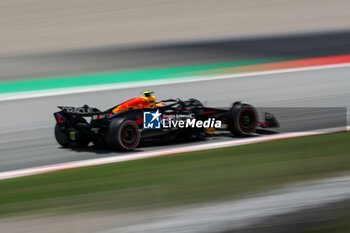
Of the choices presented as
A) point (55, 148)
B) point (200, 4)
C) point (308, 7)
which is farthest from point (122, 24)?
point (55, 148)

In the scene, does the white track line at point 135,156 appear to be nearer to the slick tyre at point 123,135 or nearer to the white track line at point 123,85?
the slick tyre at point 123,135

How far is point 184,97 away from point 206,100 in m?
0.56

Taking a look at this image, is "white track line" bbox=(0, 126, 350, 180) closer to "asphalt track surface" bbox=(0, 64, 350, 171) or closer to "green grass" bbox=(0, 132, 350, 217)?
"asphalt track surface" bbox=(0, 64, 350, 171)

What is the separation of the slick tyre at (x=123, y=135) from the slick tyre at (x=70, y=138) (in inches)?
24.7

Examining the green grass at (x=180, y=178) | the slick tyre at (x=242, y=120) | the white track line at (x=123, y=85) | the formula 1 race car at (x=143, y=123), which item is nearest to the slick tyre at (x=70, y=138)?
the formula 1 race car at (x=143, y=123)

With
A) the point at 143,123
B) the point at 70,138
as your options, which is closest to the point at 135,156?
the point at 143,123

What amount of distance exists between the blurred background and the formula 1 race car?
0.31m

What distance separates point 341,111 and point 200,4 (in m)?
13.2

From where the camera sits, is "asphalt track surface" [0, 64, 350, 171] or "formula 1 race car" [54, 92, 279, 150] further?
"asphalt track surface" [0, 64, 350, 171]

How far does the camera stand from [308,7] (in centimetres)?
2483

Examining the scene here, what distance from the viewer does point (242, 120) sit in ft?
34.4

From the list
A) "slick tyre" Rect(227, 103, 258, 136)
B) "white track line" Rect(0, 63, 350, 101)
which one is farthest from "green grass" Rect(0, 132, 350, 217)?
"white track line" Rect(0, 63, 350, 101)

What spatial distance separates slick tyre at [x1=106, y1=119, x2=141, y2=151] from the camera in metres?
9.24

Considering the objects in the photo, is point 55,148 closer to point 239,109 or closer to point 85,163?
point 85,163
